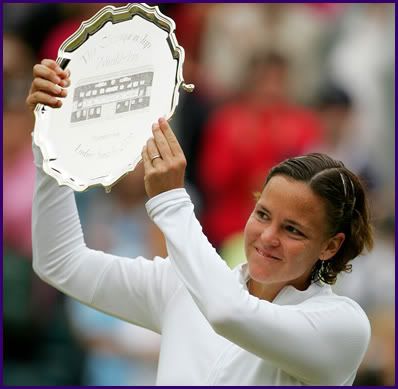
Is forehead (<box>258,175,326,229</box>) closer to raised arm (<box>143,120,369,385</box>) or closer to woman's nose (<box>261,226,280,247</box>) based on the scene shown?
woman's nose (<box>261,226,280,247</box>)

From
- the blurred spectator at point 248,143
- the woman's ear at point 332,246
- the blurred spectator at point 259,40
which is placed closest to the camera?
the woman's ear at point 332,246

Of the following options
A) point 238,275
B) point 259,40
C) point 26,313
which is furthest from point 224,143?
point 238,275

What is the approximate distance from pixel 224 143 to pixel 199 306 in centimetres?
315

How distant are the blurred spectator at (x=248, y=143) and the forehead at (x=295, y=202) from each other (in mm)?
2618

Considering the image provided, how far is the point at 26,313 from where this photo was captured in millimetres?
5562

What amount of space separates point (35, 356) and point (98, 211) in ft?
2.58

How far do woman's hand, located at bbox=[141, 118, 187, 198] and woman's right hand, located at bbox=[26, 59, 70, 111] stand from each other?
0.41m

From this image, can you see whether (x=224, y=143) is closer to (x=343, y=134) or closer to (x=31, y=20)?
(x=343, y=134)

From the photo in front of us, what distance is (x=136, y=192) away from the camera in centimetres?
577

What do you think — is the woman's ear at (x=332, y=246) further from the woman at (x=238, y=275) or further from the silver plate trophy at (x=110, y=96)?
the silver plate trophy at (x=110, y=96)

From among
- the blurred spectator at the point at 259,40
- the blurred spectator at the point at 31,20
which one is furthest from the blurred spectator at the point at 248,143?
the blurred spectator at the point at 31,20

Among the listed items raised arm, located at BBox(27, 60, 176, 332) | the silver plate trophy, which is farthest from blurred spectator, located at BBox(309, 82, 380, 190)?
the silver plate trophy

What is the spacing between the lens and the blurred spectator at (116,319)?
529 centimetres

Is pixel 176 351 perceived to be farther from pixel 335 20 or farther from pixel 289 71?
pixel 335 20
